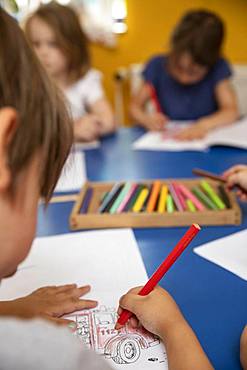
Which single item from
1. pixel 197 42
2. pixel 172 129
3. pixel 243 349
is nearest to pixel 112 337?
pixel 243 349

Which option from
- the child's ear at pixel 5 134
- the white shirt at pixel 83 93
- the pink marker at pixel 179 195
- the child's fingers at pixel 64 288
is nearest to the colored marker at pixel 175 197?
the pink marker at pixel 179 195

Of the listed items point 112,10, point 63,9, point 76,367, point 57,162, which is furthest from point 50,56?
point 76,367

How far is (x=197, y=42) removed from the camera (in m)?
1.50

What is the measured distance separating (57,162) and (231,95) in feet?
4.18

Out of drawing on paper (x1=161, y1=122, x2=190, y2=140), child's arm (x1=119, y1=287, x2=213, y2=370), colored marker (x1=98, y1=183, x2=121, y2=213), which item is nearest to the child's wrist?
child's arm (x1=119, y1=287, x2=213, y2=370)

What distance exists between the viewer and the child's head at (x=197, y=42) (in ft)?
4.97

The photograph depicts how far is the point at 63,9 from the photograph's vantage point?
1.49 metres

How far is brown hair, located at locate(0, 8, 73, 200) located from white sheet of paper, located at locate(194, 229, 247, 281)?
1.03 feet

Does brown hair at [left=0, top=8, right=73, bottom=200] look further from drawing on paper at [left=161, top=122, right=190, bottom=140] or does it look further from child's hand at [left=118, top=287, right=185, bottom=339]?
drawing on paper at [left=161, top=122, right=190, bottom=140]

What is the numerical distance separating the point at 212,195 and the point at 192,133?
0.50m

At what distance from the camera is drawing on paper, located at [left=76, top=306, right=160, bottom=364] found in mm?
479

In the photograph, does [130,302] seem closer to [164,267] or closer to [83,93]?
[164,267]

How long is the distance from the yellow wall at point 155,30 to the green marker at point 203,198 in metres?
1.44

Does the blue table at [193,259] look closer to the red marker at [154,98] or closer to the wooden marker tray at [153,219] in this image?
the wooden marker tray at [153,219]
